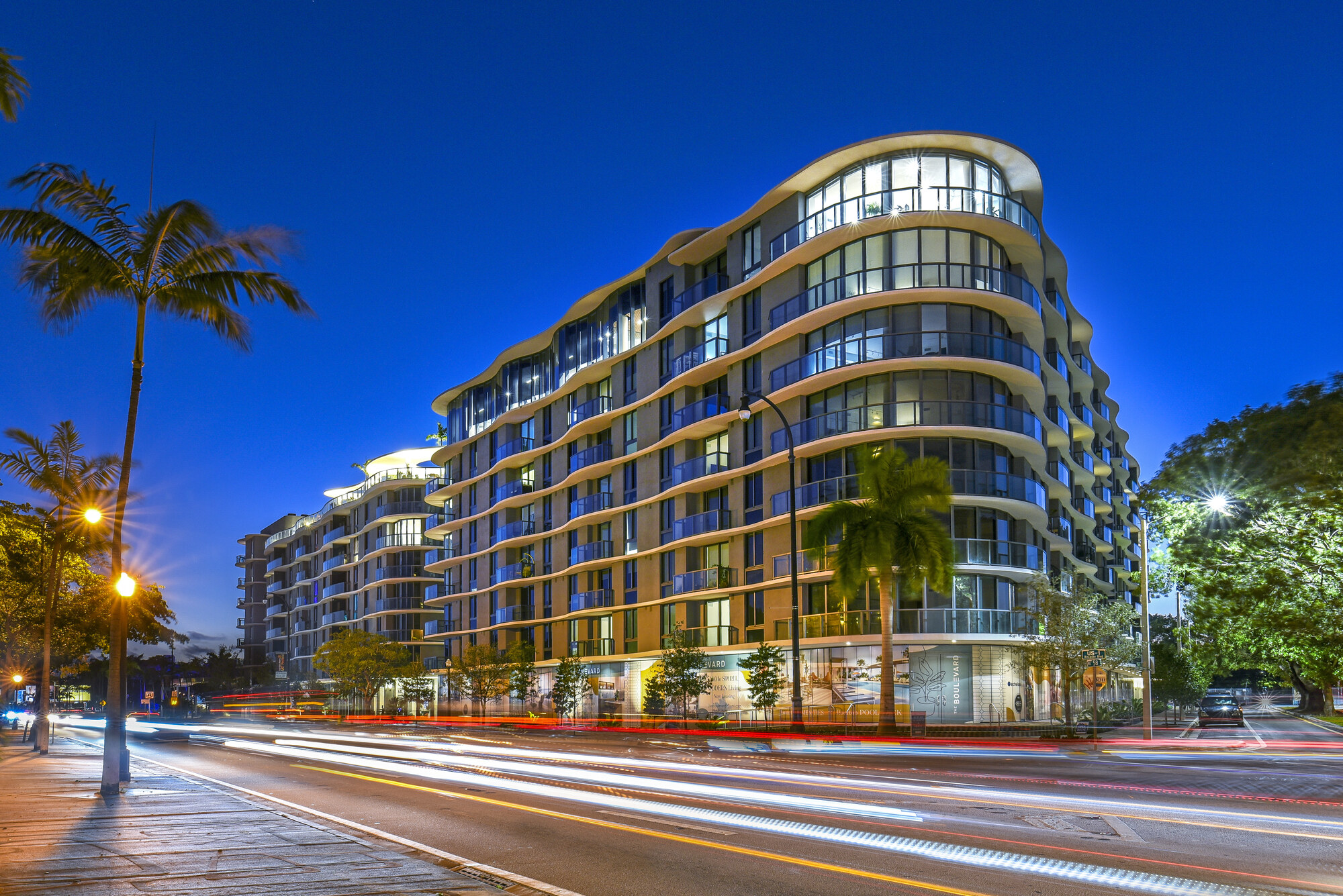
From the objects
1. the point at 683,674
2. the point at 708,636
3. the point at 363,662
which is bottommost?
the point at 363,662

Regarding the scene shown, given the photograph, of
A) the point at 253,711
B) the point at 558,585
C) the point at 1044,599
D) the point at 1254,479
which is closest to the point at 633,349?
the point at 558,585

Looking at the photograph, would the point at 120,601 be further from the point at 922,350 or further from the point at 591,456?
the point at 591,456

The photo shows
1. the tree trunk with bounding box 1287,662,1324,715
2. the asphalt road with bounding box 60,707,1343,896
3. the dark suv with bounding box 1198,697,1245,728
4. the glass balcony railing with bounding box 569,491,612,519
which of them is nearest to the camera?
the asphalt road with bounding box 60,707,1343,896

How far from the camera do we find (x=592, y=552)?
6338cm

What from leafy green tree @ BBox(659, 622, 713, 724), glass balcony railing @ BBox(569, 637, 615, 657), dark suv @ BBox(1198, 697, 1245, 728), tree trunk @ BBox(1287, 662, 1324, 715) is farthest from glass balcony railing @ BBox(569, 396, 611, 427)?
tree trunk @ BBox(1287, 662, 1324, 715)

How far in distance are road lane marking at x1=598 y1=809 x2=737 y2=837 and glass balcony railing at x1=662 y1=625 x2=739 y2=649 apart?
3466 centimetres

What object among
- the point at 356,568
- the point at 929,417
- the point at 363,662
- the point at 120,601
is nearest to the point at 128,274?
the point at 120,601

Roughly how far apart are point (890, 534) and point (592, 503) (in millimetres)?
29881

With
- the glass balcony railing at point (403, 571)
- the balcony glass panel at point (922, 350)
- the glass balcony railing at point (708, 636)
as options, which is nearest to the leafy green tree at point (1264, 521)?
the balcony glass panel at point (922, 350)

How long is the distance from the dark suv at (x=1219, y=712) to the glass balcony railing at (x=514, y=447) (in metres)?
41.9

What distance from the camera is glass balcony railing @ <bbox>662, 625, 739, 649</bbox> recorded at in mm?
51094

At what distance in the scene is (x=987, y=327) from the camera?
1720 inches

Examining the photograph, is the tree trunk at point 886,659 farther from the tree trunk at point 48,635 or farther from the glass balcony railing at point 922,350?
the tree trunk at point 48,635

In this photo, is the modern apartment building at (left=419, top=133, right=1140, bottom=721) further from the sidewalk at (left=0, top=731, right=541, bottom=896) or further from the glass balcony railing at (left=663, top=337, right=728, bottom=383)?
the sidewalk at (left=0, top=731, right=541, bottom=896)
